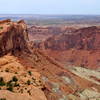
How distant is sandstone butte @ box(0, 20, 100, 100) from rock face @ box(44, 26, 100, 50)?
4789 cm

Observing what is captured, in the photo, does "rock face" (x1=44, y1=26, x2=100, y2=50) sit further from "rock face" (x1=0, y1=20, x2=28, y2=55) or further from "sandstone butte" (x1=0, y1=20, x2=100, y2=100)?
"rock face" (x1=0, y1=20, x2=28, y2=55)

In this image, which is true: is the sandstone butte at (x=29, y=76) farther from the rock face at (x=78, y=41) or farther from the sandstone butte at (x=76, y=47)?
the rock face at (x=78, y=41)

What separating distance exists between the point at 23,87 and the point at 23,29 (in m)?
15.9

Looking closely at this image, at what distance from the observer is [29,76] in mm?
31891

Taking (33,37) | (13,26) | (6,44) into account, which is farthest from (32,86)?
(33,37)

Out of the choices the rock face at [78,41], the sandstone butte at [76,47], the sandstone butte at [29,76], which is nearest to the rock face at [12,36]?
the sandstone butte at [29,76]

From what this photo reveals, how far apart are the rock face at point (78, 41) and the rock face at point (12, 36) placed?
52529 mm

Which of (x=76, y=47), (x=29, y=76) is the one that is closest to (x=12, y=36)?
(x=29, y=76)

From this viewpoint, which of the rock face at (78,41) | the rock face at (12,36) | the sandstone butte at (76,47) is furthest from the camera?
the rock face at (78,41)

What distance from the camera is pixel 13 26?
40.8m

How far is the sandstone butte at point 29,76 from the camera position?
28.7m

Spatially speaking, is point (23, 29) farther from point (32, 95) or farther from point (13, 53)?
point (32, 95)

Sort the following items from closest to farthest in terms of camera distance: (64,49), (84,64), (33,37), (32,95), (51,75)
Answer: (32,95) < (51,75) < (84,64) < (64,49) < (33,37)

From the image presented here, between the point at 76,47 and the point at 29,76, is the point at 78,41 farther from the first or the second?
the point at 29,76
